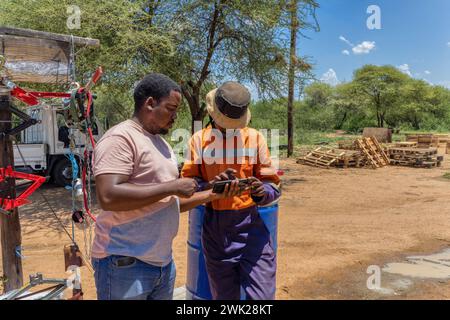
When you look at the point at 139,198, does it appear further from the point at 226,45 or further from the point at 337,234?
the point at 226,45

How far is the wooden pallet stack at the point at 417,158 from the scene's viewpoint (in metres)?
14.9

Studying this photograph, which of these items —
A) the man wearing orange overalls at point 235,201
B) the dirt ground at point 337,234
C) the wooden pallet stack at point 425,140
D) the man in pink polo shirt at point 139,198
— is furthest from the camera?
the wooden pallet stack at point 425,140

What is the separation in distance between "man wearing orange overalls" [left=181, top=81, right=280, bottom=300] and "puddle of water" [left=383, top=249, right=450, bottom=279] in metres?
3.07

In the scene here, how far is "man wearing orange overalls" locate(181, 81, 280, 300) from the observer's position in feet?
7.83

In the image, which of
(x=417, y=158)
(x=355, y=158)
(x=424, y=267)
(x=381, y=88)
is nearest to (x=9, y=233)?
(x=424, y=267)

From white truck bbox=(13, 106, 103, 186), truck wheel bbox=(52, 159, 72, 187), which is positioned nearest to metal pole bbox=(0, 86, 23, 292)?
white truck bbox=(13, 106, 103, 186)

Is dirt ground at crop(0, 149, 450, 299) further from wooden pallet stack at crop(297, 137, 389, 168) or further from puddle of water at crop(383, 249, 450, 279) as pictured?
wooden pallet stack at crop(297, 137, 389, 168)

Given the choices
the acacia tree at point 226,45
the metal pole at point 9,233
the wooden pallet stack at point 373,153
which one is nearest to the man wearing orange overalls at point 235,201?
the metal pole at point 9,233

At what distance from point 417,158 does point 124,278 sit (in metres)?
15.2

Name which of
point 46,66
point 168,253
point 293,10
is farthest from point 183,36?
point 168,253

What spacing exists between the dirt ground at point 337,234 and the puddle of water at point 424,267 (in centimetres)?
15

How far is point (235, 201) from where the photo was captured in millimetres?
2432

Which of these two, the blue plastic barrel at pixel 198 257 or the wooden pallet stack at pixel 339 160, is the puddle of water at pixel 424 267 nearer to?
the blue plastic barrel at pixel 198 257

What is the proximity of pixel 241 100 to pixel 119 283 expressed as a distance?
124cm
